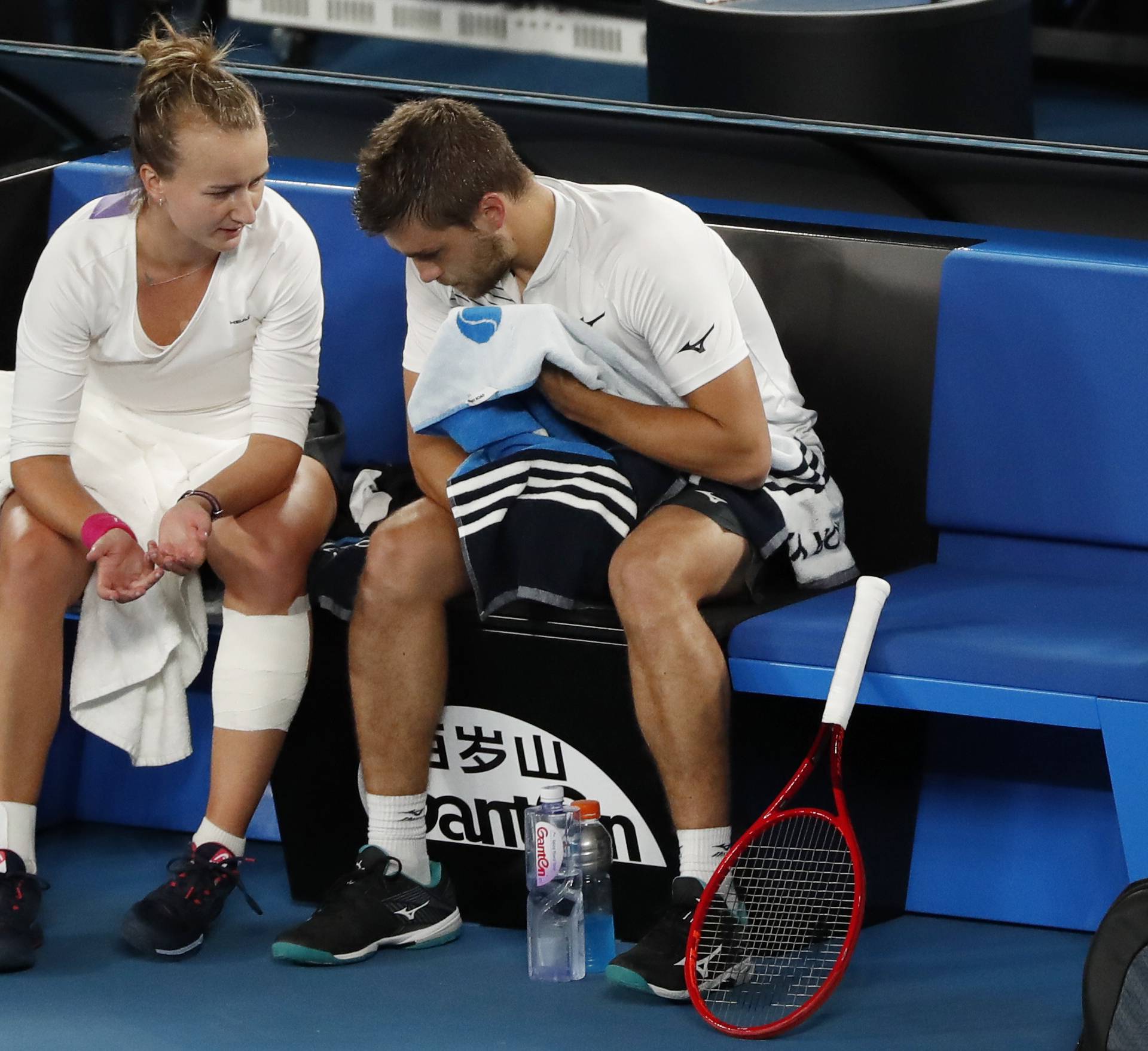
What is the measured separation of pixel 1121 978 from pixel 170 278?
161 centimetres

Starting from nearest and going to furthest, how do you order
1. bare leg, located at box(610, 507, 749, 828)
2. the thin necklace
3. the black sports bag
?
the black sports bag < bare leg, located at box(610, 507, 749, 828) < the thin necklace

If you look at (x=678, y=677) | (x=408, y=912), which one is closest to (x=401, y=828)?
(x=408, y=912)

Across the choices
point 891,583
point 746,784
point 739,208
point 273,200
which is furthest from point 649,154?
point 746,784

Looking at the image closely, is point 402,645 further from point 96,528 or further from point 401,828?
point 96,528

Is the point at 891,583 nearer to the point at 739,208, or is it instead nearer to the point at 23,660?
the point at 739,208

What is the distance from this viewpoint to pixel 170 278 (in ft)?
9.31

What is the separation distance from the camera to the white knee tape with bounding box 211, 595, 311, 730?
2.71 meters

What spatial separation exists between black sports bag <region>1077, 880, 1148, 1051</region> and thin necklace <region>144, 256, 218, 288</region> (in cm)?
153

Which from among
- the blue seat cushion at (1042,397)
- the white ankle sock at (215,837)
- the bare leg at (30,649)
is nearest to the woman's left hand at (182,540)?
the bare leg at (30,649)

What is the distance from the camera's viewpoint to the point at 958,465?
2.89 meters

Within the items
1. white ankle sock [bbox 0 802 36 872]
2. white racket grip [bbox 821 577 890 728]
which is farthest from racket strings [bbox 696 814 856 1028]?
white ankle sock [bbox 0 802 36 872]

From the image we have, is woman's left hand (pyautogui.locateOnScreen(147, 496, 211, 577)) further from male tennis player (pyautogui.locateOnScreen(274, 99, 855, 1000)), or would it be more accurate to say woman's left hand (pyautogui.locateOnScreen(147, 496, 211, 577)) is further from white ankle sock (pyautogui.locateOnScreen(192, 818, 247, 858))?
white ankle sock (pyautogui.locateOnScreen(192, 818, 247, 858))

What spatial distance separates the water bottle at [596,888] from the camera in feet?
8.61

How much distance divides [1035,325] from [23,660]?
1.48 meters
